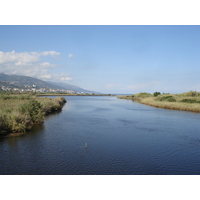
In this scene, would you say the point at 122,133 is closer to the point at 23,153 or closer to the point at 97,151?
the point at 97,151

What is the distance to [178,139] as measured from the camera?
1842 cm

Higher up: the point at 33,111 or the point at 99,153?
the point at 33,111

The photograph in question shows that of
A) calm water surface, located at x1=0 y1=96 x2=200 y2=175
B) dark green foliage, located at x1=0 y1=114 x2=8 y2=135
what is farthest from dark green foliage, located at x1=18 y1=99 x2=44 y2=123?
dark green foliage, located at x1=0 y1=114 x2=8 y2=135

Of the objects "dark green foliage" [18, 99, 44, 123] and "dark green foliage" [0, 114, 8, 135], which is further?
"dark green foliage" [18, 99, 44, 123]

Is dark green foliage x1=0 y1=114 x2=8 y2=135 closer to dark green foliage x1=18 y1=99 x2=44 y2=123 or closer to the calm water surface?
the calm water surface

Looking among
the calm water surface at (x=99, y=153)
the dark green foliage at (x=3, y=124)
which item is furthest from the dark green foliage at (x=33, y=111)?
the dark green foliage at (x=3, y=124)

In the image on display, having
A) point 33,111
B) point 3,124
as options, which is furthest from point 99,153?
point 33,111

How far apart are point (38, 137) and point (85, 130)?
5739 mm

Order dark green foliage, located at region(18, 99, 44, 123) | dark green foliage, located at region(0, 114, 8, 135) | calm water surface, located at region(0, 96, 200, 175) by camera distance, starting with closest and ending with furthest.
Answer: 1. calm water surface, located at region(0, 96, 200, 175)
2. dark green foliage, located at region(0, 114, 8, 135)
3. dark green foliage, located at region(18, 99, 44, 123)

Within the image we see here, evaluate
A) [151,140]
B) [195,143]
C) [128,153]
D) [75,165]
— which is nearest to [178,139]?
[195,143]

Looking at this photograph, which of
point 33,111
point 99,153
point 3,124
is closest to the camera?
point 99,153

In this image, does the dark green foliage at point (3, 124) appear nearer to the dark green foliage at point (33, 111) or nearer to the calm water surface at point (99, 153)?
the calm water surface at point (99, 153)

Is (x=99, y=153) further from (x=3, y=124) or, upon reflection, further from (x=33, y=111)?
(x=33, y=111)

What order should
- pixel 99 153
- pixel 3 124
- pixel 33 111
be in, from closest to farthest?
pixel 99 153, pixel 3 124, pixel 33 111
